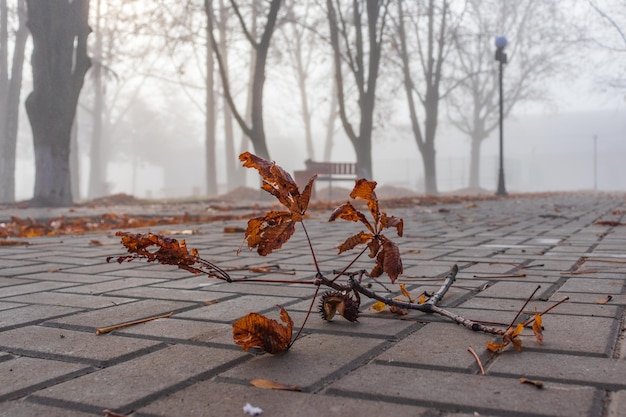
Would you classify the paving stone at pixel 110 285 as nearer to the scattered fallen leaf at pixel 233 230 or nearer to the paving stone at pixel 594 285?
the paving stone at pixel 594 285

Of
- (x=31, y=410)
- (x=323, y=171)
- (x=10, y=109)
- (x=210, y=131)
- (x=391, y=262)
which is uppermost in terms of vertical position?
(x=10, y=109)

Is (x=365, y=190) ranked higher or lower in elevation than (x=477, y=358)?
higher

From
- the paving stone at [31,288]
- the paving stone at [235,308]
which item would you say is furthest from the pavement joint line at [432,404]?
the paving stone at [31,288]

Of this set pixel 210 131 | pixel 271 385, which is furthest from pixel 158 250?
pixel 210 131

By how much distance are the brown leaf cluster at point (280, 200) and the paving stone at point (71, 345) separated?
0.45 m

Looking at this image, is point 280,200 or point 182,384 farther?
point 280,200

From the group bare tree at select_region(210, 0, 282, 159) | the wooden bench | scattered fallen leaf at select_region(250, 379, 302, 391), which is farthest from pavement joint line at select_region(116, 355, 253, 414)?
the wooden bench

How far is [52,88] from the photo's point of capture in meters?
12.5

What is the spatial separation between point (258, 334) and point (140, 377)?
0.33m

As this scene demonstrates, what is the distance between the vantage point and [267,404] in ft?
Answer: 4.63

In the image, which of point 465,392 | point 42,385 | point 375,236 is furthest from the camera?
point 375,236

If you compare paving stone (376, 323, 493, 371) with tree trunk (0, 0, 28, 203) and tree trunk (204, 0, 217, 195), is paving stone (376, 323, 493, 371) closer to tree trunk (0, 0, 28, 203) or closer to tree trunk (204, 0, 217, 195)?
tree trunk (0, 0, 28, 203)

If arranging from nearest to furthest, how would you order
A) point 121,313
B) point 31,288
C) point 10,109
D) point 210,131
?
point 121,313
point 31,288
point 10,109
point 210,131

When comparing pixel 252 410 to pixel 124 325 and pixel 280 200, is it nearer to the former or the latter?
pixel 280 200
